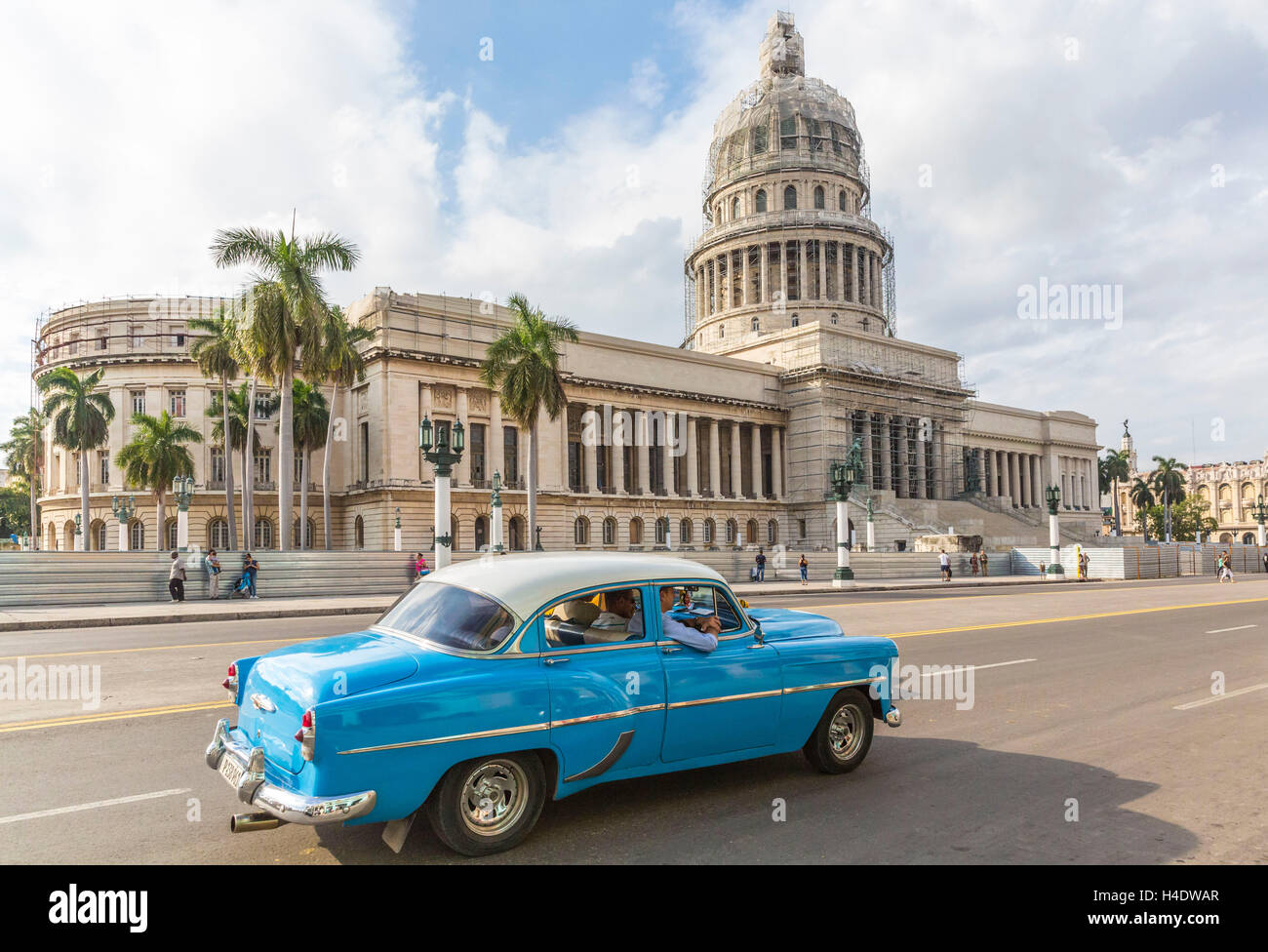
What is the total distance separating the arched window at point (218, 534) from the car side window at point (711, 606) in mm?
Result: 52282

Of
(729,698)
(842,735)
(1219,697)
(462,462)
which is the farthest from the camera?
(462,462)

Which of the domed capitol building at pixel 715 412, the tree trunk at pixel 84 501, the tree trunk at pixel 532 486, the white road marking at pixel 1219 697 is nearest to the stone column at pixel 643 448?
the domed capitol building at pixel 715 412

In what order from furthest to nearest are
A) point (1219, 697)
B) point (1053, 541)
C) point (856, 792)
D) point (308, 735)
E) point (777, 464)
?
point (777, 464), point (1053, 541), point (1219, 697), point (856, 792), point (308, 735)

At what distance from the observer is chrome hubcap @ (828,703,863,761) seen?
6324mm

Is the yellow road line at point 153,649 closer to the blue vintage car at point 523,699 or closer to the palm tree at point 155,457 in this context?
the blue vintage car at point 523,699

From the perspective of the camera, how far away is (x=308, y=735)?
4250 millimetres

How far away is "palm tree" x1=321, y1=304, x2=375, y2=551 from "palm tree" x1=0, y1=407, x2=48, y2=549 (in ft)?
75.5

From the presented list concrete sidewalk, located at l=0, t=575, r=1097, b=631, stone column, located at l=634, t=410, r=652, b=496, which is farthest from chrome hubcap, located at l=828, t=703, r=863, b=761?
stone column, located at l=634, t=410, r=652, b=496

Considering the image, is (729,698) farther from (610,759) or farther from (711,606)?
(610,759)

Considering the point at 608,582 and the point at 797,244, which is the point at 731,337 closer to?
the point at 797,244

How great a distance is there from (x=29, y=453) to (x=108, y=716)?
75.3 m

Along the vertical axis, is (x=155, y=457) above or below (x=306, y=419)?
below

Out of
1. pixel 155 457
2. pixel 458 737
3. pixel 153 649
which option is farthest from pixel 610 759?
pixel 155 457
